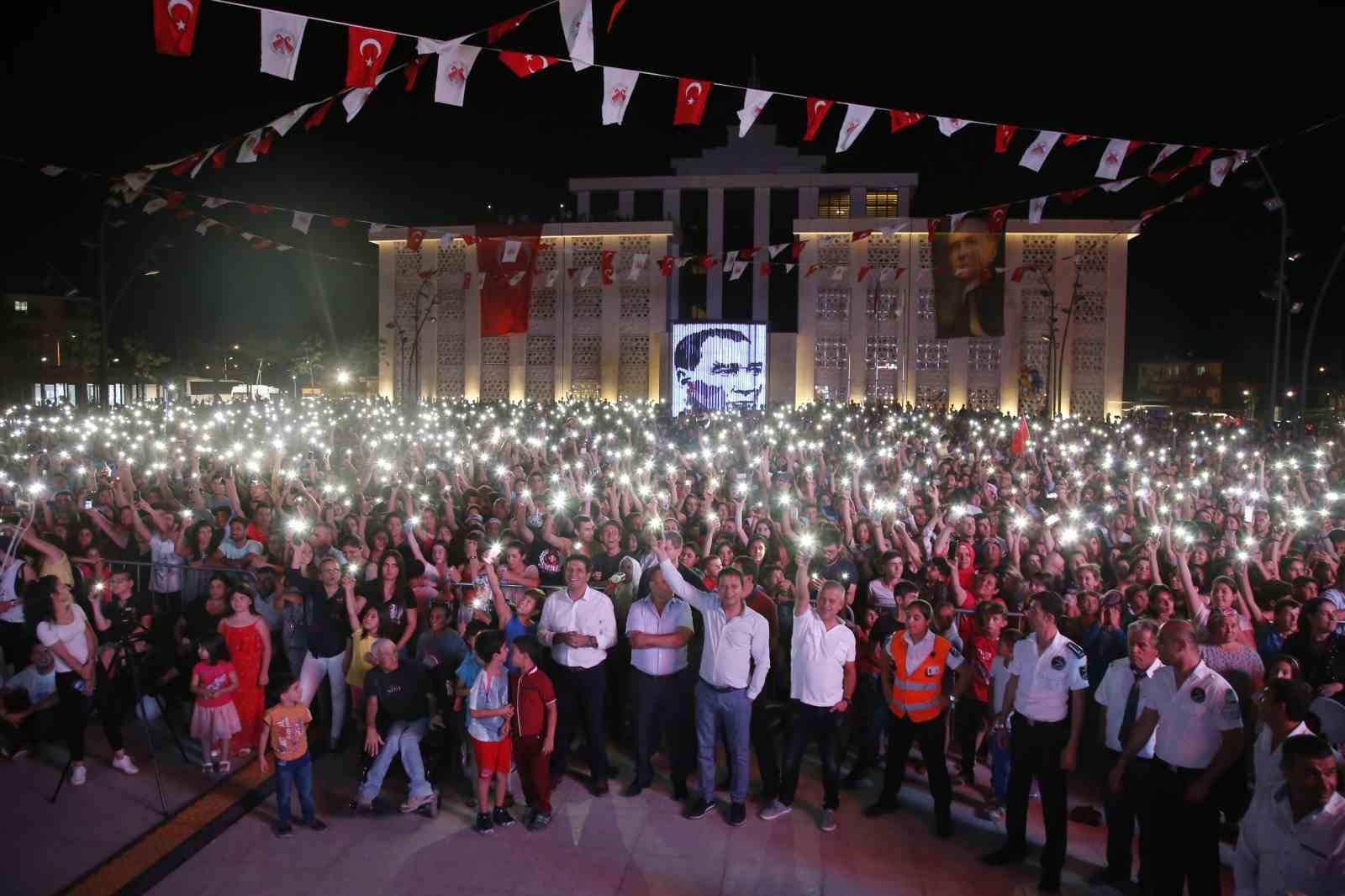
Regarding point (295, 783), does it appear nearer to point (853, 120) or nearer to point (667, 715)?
point (667, 715)

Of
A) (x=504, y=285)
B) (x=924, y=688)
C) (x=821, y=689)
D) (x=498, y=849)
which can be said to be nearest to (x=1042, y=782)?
(x=924, y=688)

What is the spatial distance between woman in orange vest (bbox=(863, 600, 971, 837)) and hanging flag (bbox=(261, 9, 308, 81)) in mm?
7330

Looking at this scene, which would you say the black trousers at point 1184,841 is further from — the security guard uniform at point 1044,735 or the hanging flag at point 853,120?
the hanging flag at point 853,120

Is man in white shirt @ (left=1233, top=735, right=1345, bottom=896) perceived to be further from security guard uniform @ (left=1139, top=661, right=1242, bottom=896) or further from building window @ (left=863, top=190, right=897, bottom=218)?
building window @ (left=863, top=190, right=897, bottom=218)

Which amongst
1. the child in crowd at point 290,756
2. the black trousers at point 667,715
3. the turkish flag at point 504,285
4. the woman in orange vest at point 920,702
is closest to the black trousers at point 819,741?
the woman in orange vest at point 920,702

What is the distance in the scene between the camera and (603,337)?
140ft

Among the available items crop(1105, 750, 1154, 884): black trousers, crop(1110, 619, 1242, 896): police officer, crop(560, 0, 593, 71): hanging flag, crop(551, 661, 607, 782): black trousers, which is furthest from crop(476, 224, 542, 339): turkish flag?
crop(1110, 619, 1242, 896): police officer

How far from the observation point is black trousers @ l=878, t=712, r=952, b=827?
18.2 feet

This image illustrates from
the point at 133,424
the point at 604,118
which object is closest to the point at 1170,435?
the point at 604,118

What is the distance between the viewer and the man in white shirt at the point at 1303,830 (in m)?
3.34

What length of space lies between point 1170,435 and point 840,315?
19.9 m

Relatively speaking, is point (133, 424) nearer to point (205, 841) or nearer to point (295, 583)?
point (295, 583)

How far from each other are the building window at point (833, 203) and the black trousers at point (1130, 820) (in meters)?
40.7

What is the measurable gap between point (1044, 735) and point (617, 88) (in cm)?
818
